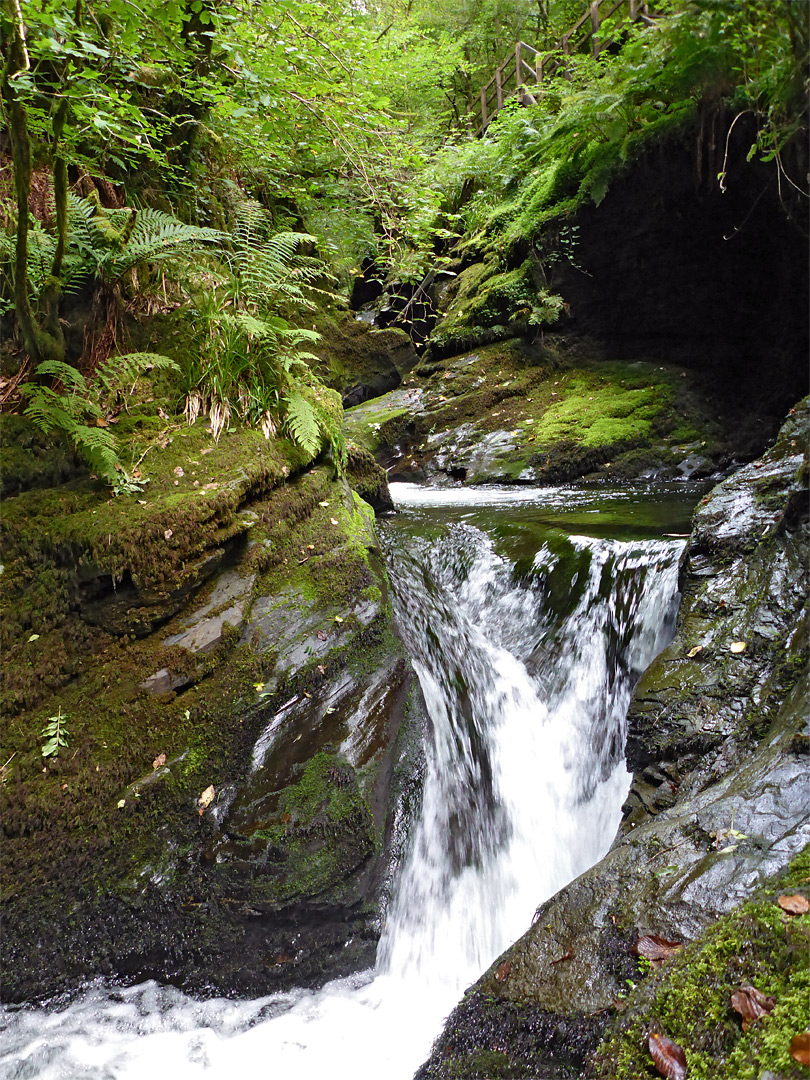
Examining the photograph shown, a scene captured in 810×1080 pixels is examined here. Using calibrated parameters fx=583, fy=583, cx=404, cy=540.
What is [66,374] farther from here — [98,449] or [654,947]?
[654,947]

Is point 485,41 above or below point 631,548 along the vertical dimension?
above

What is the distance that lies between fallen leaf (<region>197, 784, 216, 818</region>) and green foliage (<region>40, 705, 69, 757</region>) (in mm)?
777

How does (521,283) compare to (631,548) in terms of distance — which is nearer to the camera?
(631,548)

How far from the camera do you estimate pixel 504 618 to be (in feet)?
17.2

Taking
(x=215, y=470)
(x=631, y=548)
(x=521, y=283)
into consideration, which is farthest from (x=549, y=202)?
(x=215, y=470)

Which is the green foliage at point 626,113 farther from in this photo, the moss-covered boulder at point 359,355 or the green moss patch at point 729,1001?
the green moss patch at point 729,1001

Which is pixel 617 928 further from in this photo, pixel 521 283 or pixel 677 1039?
pixel 521 283

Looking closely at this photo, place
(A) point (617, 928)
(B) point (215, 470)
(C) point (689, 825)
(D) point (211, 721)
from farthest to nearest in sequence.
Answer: (B) point (215, 470)
(D) point (211, 721)
(C) point (689, 825)
(A) point (617, 928)

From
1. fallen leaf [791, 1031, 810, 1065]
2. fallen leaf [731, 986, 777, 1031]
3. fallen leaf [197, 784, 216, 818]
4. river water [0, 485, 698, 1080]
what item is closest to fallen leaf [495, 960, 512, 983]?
river water [0, 485, 698, 1080]

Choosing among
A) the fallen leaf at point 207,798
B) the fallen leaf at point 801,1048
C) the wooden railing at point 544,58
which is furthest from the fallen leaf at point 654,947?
the wooden railing at point 544,58

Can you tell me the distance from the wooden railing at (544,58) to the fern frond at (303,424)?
636 centimetres

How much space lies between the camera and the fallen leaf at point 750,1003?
1.30 metres

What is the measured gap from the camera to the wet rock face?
2.00 metres

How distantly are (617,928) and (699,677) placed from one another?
1.76m
